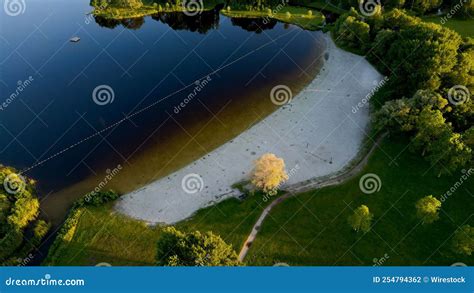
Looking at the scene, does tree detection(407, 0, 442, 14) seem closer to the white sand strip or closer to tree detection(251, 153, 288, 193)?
the white sand strip

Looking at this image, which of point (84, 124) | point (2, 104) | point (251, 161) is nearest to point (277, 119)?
point (251, 161)

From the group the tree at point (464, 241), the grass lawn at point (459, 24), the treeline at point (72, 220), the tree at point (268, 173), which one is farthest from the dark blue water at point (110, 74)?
the tree at point (464, 241)

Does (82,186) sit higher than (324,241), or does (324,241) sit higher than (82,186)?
(324,241)

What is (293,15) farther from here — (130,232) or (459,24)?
(130,232)

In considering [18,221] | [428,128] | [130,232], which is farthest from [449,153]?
[18,221]

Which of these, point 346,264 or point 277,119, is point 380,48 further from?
point 346,264

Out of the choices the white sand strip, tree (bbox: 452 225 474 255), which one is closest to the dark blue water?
the white sand strip
